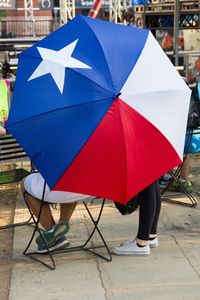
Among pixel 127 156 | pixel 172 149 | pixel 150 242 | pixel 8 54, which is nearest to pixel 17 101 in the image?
pixel 127 156

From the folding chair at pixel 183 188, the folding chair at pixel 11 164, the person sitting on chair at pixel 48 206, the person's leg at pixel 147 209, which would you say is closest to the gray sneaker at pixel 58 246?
the person sitting on chair at pixel 48 206

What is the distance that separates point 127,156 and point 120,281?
1.01m

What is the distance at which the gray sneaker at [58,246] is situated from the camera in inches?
174

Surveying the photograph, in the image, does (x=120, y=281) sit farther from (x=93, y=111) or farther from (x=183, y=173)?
(x=183, y=173)

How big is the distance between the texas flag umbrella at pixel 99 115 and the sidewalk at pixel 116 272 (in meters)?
0.74

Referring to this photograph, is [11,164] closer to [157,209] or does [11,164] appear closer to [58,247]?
[58,247]

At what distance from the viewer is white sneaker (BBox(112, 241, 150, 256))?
4410 mm

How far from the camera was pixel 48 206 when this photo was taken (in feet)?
14.5

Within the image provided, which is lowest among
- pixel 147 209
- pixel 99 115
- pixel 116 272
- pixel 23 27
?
pixel 116 272

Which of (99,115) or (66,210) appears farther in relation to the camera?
(66,210)

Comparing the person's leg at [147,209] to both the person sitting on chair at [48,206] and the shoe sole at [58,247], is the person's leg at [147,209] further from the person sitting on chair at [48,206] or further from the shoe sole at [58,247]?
the shoe sole at [58,247]

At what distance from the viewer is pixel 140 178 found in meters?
3.56

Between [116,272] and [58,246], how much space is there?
611 mm

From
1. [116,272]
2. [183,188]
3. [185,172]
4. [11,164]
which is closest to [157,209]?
[116,272]
